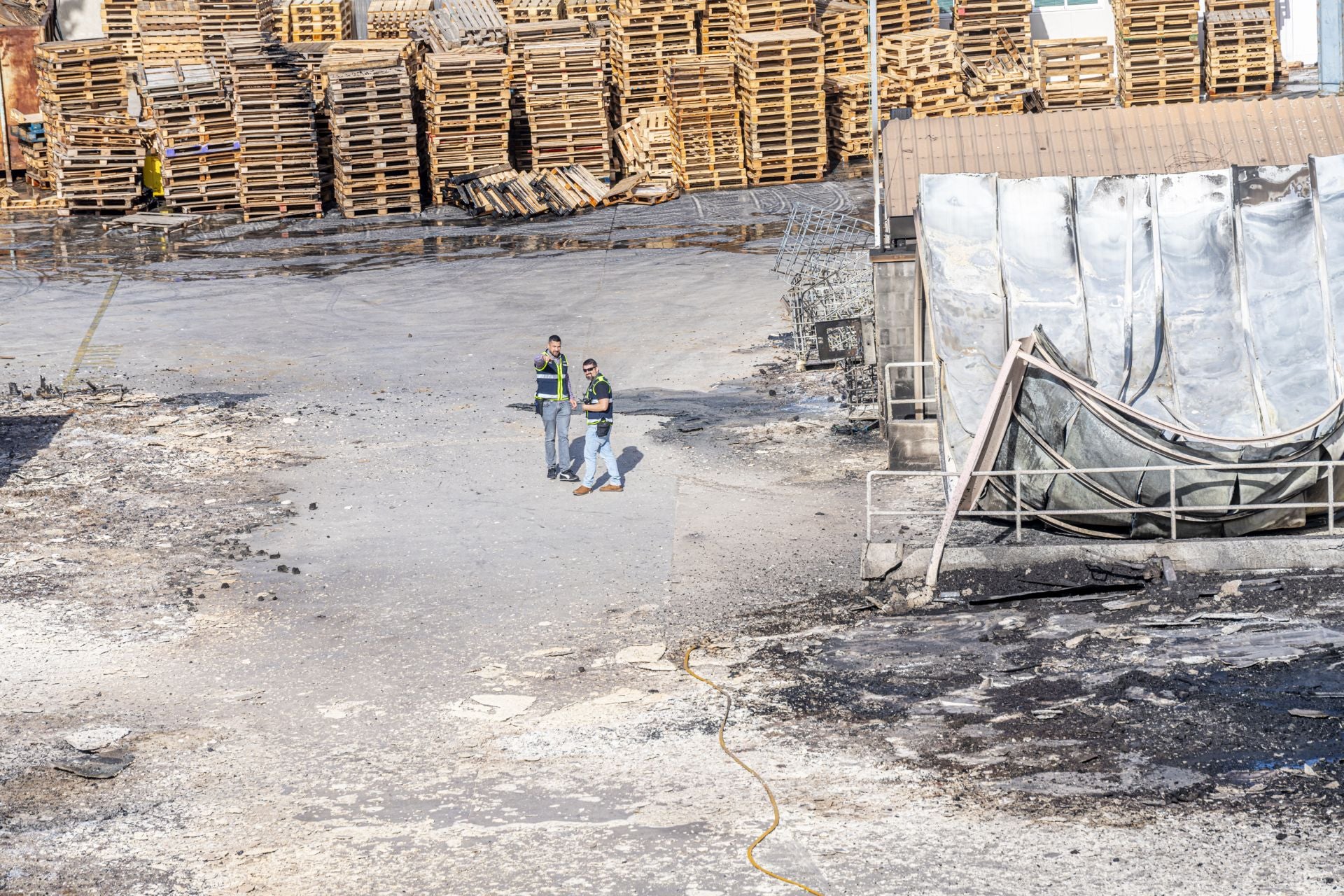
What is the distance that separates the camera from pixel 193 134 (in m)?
33.8

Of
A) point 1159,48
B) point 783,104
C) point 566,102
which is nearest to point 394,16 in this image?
point 566,102

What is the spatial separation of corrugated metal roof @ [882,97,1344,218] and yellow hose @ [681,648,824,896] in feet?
27.8

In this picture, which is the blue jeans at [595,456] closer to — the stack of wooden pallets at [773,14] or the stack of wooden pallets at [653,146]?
the stack of wooden pallets at [653,146]

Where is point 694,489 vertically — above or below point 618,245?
below

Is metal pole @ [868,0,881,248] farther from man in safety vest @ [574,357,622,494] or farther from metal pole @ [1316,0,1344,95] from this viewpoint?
metal pole @ [1316,0,1344,95]

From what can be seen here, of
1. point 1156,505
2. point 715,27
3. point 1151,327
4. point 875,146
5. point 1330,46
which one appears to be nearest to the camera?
point 1156,505

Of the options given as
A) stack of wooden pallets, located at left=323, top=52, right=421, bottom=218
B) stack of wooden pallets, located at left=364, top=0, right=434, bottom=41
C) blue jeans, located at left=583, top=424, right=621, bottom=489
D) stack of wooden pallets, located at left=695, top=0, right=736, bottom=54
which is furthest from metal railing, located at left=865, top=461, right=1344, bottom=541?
stack of wooden pallets, located at left=364, top=0, right=434, bottom=41

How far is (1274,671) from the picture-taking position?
10969 millimetres

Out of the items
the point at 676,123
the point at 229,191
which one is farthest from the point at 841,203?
the point at 229,191

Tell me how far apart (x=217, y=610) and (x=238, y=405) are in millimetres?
7503

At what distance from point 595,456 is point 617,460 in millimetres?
781

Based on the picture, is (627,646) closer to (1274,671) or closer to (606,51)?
(1274,671)

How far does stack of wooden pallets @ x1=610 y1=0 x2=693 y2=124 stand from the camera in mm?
35125

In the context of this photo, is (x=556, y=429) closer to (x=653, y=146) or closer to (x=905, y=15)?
(x=653, y=146)
